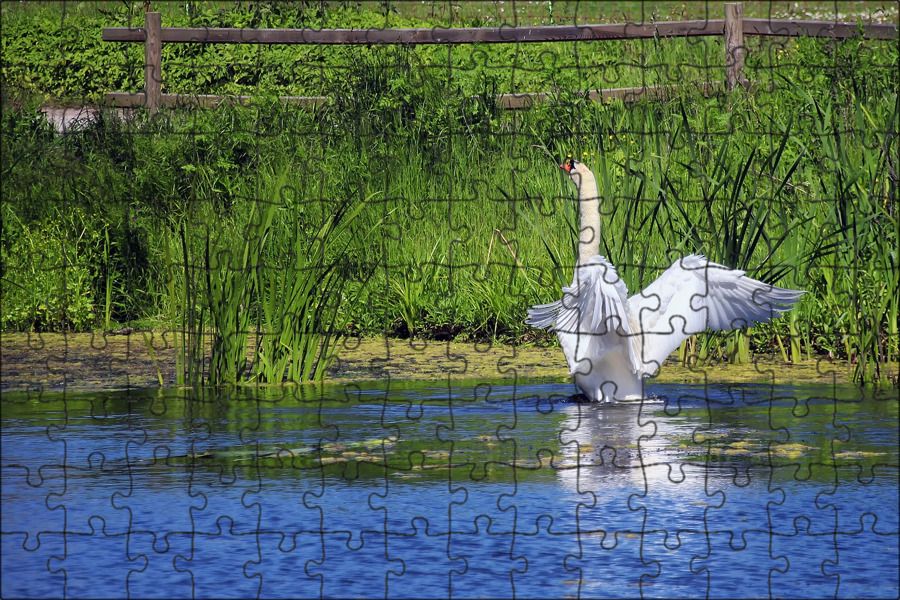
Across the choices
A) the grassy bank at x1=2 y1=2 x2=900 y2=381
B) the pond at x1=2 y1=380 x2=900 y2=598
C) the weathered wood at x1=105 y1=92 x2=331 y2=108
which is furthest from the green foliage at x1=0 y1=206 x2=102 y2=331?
the weathered wood at x1=105 y1=92 x2=331 y2=108

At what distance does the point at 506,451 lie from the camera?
24.2 ft

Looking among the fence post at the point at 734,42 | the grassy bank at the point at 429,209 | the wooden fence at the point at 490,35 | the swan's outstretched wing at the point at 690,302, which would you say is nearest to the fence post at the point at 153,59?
the wooden fence at the point at 490,35

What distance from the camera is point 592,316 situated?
823cm

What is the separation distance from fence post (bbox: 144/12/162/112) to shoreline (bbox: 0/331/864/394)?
392 centimetres

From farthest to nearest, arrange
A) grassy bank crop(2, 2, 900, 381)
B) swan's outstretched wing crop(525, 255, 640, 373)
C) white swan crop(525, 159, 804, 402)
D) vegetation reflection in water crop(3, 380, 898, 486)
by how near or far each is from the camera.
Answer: grassy bank crop(2, 2, 900, 381) → white swan crop(525, 159, 804, 402) → swan's outstretched wing crop(525, 255, 640, 373) → vegetation reflection in water crop(3, 380, 898, 486)

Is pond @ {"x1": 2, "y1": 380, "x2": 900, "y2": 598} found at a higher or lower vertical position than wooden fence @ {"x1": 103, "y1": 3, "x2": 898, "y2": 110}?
lower

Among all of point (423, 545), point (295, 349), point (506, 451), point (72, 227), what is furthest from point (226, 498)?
point (72, 227)

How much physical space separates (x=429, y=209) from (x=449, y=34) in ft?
9.79

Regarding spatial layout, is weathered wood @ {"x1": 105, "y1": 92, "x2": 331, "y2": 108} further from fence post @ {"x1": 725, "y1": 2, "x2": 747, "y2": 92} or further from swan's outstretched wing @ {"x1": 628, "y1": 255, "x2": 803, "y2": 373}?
swan's outstretched wing @ {"x1": 628, "y1": 255, "x2": 803, "y2": 373}

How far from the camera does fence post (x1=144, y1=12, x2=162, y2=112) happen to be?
1384 centimetres

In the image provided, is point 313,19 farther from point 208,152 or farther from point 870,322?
point 870,322

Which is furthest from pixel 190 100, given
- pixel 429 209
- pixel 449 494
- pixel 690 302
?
pixel 449 494

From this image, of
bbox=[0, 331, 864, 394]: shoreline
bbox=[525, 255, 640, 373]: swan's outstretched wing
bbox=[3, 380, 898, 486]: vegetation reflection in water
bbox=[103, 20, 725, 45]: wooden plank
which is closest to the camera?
bbox=[3, 380, 898, 486]: vegetation reflection in water

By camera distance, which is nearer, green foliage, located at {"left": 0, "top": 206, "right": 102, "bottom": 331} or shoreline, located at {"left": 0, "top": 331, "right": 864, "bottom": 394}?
shoreline, located at {"left": 0, "top": 331, "right": 864, "bottom": 394}
